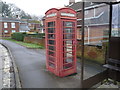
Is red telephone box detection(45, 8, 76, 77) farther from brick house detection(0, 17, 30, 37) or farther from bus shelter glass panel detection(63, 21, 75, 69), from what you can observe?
brick house detection(0, 17, 30, 37)

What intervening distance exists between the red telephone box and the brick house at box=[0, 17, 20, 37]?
32809mm

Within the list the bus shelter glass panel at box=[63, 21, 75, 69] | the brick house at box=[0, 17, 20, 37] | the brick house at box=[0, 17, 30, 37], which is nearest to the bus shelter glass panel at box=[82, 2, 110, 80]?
the bus shelter glass panel at box=[63, 21, 75, 69]

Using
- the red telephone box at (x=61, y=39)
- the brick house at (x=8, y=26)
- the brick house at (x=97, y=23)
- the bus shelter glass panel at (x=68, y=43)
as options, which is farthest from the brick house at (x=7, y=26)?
the bus shelter glass panel at (x=68, y=43)

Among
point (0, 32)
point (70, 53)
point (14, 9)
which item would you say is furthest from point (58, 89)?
point (14, 9)

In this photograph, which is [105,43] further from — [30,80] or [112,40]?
[30,80]

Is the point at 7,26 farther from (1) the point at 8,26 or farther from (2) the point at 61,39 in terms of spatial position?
(2) the point at 61,39

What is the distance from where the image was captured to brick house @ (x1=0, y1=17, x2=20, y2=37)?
3369 cm

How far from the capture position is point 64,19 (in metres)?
3.67

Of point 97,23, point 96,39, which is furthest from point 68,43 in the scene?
point 97,23

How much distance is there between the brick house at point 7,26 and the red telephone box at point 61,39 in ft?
108

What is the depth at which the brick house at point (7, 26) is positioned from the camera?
111ft

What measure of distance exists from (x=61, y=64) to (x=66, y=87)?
2.64 feet

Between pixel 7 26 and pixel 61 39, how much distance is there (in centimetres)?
3622

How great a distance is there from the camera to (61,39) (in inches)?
144
